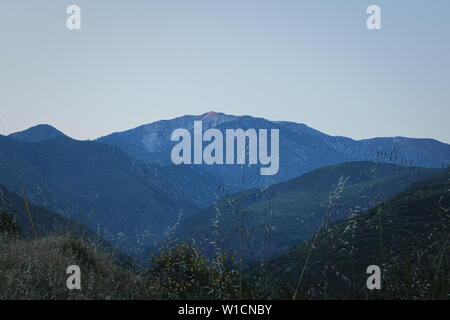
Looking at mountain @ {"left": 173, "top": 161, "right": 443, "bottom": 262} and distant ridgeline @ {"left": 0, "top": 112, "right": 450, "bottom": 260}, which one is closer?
mountain @ {"left": 173, "top": 161, "right": 443, "bottom": 262}

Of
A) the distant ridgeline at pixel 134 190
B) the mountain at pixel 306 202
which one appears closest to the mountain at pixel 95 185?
the distant ridgeline at pixel 134 190

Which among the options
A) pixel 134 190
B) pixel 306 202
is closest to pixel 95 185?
pixel 134 190

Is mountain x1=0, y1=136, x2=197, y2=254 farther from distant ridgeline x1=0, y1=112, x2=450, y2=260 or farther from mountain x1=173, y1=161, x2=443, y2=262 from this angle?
mountain x1=173, y1=161, x2=443, y2=262

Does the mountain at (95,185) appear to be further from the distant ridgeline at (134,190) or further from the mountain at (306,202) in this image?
the mountain at (306,202)

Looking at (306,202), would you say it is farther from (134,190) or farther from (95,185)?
Result: (95,185)

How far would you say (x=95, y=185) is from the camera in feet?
495

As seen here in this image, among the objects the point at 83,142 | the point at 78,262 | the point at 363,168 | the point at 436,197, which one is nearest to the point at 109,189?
the point at 83,142

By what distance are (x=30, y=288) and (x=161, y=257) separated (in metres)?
2.93

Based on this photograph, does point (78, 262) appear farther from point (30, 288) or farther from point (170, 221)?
point (170, 221)

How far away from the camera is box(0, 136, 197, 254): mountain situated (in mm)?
121488

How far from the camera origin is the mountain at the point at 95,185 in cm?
12149

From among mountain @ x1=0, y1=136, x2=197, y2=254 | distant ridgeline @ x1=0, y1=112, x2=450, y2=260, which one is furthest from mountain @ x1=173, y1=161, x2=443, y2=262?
mountain @ x1=0, y1=136, x2=197, y2=254

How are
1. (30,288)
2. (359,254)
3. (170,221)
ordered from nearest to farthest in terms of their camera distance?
1. (30,288)
2. (359,254)
3. (170,221)
